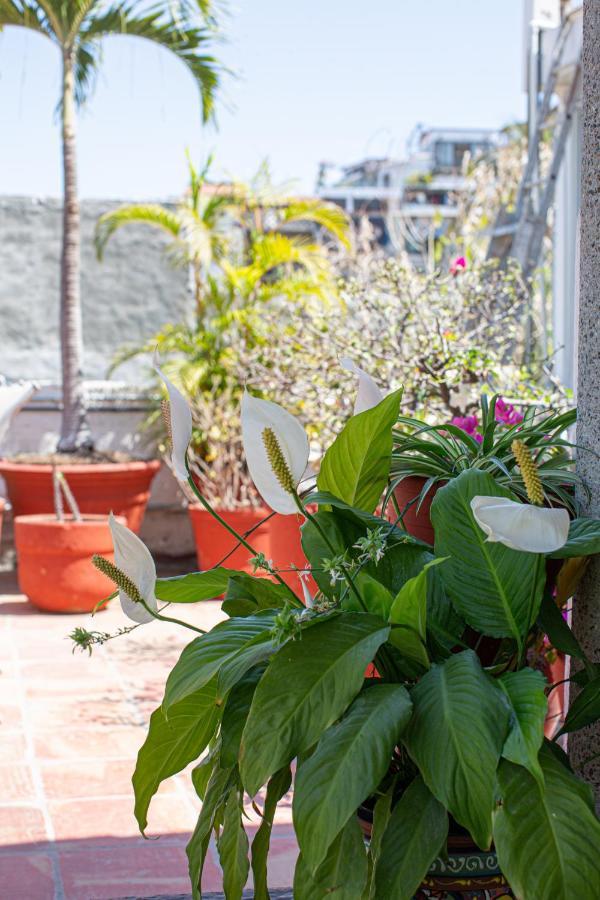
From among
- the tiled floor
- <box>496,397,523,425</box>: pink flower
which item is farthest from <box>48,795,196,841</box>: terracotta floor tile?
<box>496,397,523,425</box>: pink flower

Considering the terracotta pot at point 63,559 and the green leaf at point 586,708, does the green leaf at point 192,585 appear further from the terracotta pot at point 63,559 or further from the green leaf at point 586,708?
the terracotta pot at point 63,559

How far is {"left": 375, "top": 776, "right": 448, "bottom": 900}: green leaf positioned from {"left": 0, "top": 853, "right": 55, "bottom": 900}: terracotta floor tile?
1.27 m

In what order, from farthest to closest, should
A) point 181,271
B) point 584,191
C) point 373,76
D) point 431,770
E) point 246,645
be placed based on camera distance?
1. point 373,76
2. point 181,271
3. point 584,191
4. point 246,645
5. point 431,770

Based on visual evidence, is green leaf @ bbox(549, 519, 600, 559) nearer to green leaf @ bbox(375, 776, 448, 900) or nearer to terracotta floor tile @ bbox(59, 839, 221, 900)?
green leaf @ bbox(375, 776, 448, 900)

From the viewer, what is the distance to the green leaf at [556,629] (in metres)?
1.60

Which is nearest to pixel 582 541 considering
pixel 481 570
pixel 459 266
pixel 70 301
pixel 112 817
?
pixel 481 570

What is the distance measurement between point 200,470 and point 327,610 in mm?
4610

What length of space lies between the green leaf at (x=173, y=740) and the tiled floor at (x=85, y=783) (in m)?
0.87

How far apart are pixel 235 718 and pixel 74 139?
17.0 feet

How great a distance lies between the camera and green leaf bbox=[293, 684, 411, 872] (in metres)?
1.33

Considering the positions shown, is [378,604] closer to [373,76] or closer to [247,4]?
[247,4]

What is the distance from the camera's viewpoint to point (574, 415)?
6.23 feet

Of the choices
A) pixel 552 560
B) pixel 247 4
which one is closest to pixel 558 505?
pixel 552 560

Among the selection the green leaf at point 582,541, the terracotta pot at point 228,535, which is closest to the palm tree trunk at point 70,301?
the terracotta pot at point 228,535
